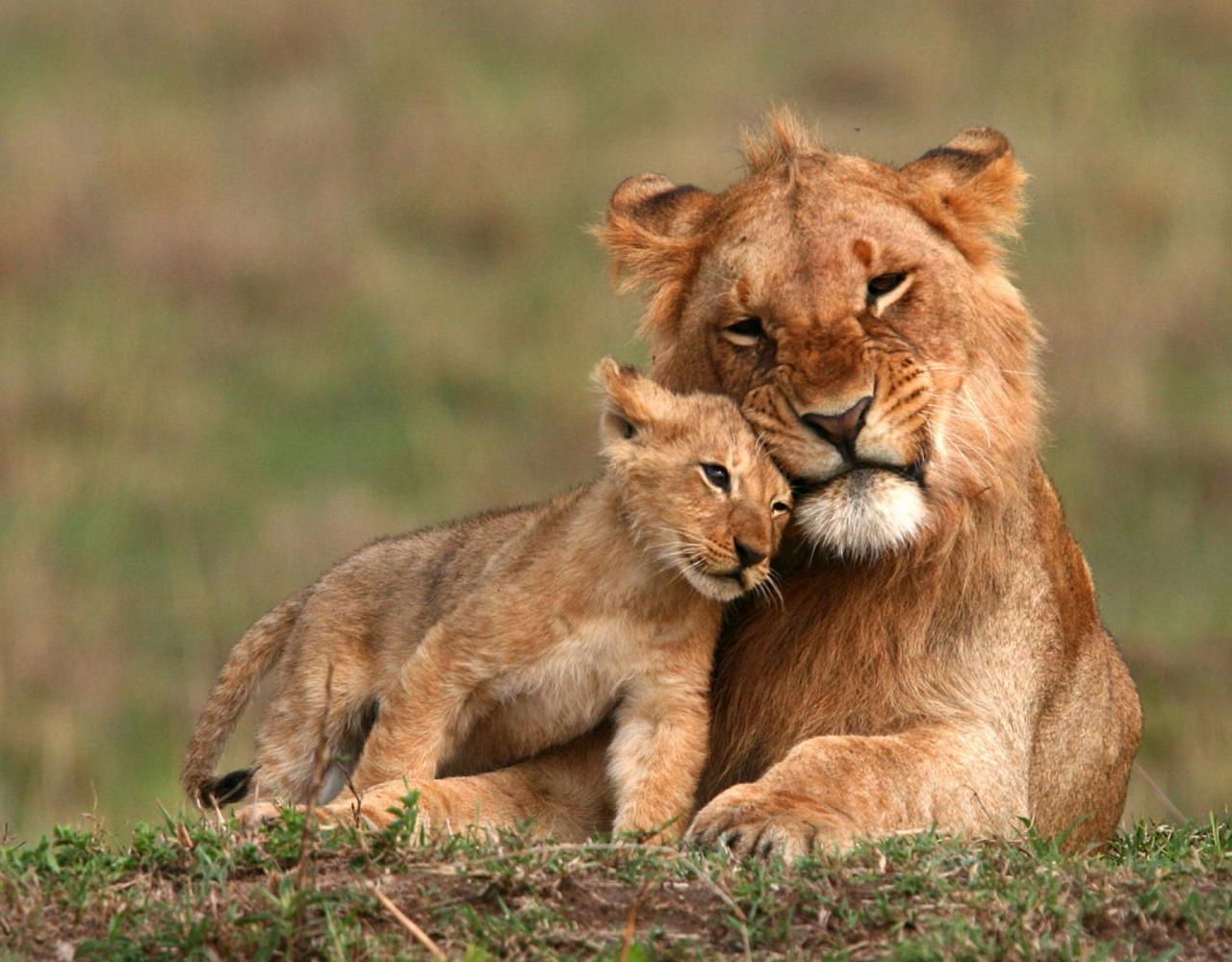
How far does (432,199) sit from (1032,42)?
4.93 meters

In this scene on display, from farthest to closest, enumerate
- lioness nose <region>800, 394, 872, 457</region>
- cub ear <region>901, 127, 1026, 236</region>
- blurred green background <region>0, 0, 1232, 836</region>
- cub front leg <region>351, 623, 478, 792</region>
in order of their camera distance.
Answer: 1. blurred green background <region>0, 0, 1232, 836</region>
2. cub ear <region>901, 127, 1026, 236</region>
3. cub front leg <region>351, 623, 478, 792</region>
4. lioness nose <region>800, 394, 872, 457</region>

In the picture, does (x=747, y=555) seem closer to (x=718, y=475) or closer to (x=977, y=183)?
(x=718, y=475)

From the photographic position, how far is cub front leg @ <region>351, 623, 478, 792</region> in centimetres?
536

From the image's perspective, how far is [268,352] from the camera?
47.7 ft

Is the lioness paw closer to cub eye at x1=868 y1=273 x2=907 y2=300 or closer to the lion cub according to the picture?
the lion cub

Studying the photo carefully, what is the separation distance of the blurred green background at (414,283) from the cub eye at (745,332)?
4255mm

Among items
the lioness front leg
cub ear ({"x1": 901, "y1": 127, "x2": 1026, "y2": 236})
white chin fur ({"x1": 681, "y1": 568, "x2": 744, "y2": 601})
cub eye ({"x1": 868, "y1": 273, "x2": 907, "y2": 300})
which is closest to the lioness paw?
the lioness front leg

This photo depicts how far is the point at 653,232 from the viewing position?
599cm

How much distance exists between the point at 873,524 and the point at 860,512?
42 mm

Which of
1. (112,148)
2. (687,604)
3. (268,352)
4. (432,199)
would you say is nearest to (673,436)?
(687,604)

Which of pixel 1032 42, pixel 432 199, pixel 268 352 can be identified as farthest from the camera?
pixel 1032 42

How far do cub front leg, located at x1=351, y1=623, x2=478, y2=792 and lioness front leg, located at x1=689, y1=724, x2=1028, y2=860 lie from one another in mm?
643

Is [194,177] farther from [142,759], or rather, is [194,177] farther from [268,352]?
[142,759]

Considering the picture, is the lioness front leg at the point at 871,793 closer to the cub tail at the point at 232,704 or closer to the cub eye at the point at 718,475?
the cub eye at the point at 718,475
